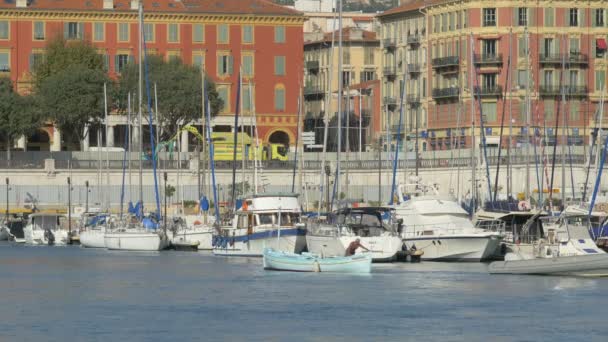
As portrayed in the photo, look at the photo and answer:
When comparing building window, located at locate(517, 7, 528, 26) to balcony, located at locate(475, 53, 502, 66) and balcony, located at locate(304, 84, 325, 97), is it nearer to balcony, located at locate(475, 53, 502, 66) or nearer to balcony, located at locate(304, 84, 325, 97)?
balcony, located at locate(475, 53, 502, 66)

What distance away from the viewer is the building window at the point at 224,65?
182 meters

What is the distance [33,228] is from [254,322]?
61.6m

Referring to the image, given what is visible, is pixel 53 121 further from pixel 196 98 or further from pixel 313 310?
pixel 313 310

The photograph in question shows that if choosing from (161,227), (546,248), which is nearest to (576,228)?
(546,248)

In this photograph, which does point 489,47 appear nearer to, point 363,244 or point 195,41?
point 195,41

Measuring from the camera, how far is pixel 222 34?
182 m

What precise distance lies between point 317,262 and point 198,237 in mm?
24514

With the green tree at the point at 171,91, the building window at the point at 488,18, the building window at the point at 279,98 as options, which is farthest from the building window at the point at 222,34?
the building window at the point at 488,18

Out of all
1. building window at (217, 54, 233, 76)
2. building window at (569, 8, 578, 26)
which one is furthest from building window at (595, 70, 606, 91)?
building window at (217, 54, 233, 76)

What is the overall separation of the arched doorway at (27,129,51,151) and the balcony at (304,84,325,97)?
28.2m

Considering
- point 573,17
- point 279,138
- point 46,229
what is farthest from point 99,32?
point 46,229

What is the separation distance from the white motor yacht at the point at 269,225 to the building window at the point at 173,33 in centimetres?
8019

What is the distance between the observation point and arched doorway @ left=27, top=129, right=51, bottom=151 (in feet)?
584

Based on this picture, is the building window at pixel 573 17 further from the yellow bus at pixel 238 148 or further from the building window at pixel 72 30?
the building window at pixel 72 30
